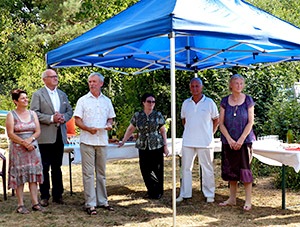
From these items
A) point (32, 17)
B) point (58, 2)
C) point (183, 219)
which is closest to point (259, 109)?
point (183, 219)

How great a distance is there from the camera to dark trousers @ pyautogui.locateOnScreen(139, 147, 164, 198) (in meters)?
5.39

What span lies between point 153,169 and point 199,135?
2.46 feet

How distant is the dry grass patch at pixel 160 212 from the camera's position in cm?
435

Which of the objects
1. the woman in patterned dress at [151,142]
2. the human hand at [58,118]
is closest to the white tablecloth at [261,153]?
the woman in patterned dress at [151,142]

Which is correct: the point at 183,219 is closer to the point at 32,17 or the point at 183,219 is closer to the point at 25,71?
A: the point at 25,71

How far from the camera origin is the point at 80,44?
4461 millimetres

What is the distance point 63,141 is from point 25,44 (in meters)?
8.74

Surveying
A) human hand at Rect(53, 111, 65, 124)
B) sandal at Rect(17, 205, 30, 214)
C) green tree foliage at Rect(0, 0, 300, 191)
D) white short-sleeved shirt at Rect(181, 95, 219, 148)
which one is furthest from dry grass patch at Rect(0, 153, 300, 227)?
green tree foliage at Rect(0, 0, 300, 191)

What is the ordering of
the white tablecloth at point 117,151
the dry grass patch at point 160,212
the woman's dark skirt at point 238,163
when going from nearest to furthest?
1. the dry grass patch at point 160,212
2. the woman's dark skirt at point 238,163
3. the white tablecloth at point 117,151

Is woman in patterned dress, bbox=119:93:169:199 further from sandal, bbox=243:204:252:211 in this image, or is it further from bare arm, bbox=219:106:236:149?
sandal, bbox=243:204:252:211

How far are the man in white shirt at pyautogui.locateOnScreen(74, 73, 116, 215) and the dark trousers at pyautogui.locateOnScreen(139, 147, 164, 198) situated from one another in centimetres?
82

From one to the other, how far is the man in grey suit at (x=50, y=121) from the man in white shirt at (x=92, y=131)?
0.36m

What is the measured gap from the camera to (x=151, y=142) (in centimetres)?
529

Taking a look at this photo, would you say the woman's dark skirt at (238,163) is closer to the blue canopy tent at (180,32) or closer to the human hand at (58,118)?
the blue canopy tent at (180,32)
